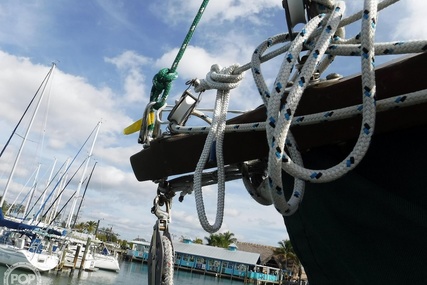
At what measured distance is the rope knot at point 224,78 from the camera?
1732mm

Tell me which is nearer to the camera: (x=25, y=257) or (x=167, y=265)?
(x=167, y=265)

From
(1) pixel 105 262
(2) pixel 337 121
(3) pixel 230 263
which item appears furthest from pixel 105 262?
(2) pixel 337 121

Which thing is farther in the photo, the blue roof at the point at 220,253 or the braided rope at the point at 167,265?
the blue roof at the point at 220,253

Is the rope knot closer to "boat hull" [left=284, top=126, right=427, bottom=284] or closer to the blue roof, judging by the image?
"boat hull" [left=284, top=126, right=427, bottom=284]

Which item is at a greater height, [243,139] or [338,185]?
[243,139]

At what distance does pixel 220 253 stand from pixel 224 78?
155 feet

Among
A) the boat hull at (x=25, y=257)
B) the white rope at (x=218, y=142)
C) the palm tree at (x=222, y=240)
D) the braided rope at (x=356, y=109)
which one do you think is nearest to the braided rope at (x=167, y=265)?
the white rope at (x=218, y=142)

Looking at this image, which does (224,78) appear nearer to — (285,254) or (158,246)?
(158,246)

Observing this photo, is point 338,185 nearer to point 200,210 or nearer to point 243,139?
point 243,139

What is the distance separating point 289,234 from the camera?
1.86 meters

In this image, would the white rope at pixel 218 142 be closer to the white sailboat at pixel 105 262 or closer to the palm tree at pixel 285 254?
the white sailboat at pixel 105 262

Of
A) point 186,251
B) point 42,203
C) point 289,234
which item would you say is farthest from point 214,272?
point 289,234

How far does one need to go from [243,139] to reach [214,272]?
1904 inches

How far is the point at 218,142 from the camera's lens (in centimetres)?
161
